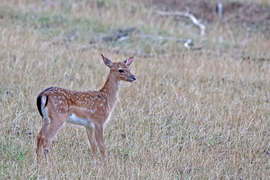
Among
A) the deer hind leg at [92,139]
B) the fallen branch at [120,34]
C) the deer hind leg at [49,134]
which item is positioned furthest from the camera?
the fallen branch at [120,34]

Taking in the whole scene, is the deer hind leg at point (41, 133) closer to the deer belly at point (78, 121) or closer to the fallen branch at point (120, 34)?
the deer belly at point (78, 121)

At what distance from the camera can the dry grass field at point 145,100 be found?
17.8 feet

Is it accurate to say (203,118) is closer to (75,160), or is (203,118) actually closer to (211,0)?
(75,160)

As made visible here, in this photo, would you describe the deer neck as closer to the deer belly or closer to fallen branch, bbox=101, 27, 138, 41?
the deer belly

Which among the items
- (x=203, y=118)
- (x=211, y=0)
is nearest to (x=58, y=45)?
(x=203, y=118)

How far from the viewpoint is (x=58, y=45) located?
1090 centimetres

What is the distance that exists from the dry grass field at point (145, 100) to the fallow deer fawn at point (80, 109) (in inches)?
12.9

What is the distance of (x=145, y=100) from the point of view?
7.64 m

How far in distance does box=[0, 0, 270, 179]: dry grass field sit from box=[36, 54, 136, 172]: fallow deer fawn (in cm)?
33

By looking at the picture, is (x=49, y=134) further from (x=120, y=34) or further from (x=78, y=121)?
(x=120, y=34)

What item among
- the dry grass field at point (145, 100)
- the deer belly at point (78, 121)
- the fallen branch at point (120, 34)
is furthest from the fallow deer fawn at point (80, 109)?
the fallen branch at point (120, 34)

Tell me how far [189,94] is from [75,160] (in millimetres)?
3328

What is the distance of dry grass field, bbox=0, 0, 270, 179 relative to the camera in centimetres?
541

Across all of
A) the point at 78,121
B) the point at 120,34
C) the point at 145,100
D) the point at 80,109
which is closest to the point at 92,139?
the point at 78,121
